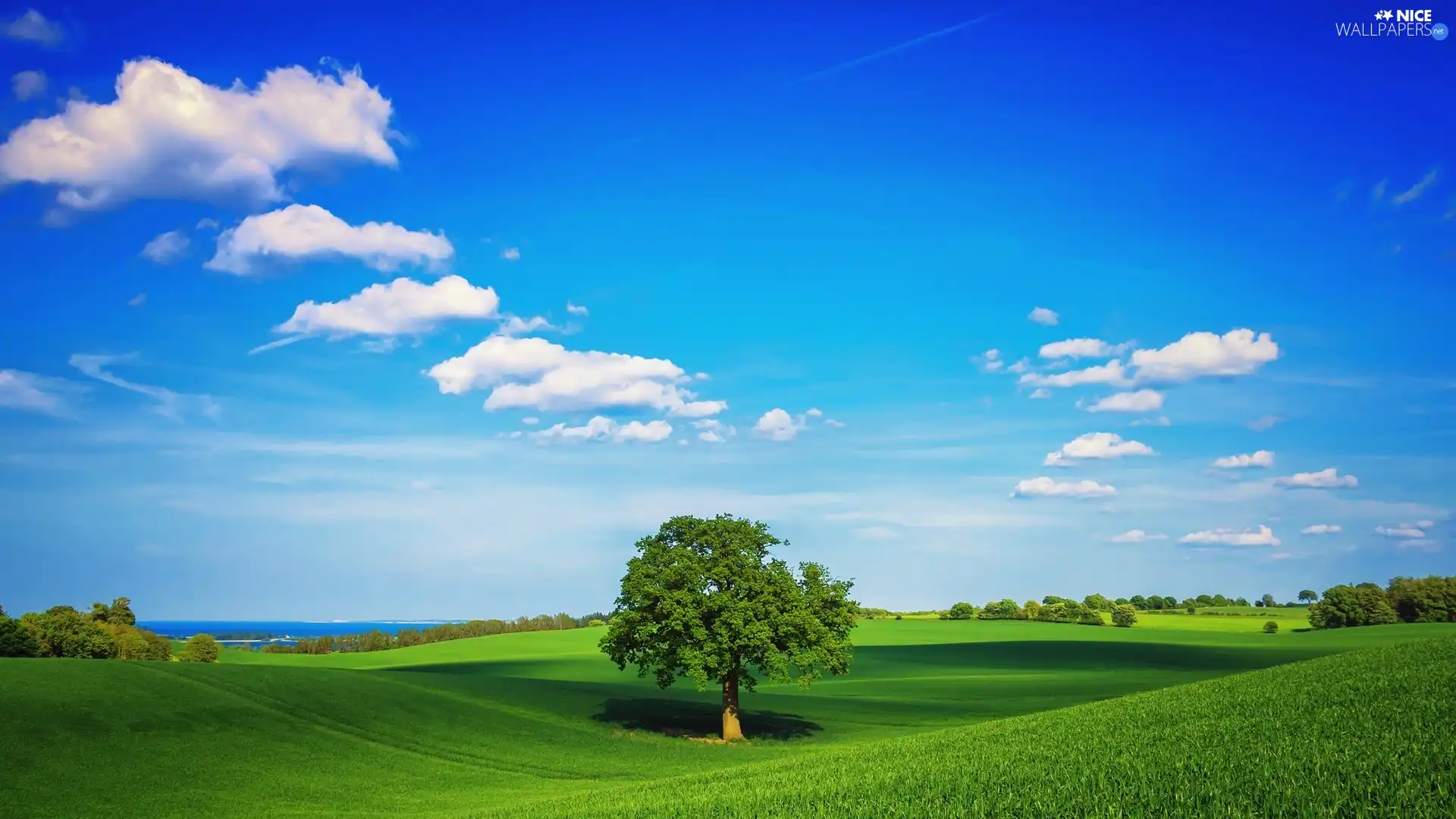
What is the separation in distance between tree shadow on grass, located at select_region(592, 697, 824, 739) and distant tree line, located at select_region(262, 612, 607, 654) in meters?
70.6

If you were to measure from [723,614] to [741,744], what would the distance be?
21.2 feet

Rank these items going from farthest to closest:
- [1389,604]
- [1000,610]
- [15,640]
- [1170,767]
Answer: [1000,610]
[1389,604]
[15,640]
[1170,767]

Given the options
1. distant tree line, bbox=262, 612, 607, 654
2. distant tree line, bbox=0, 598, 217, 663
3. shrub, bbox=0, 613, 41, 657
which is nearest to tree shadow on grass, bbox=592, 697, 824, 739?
distant tree line, bbox=0, 598, 217, 663

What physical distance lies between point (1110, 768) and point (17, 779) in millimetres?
34069

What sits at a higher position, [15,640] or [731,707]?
[15,640]

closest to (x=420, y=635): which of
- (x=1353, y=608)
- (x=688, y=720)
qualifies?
(x=688, y=720)

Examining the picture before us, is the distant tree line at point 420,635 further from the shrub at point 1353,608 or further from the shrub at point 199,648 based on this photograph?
the shrub at point 1353,608

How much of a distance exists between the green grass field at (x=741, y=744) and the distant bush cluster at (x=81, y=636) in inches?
727

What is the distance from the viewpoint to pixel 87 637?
6594cm

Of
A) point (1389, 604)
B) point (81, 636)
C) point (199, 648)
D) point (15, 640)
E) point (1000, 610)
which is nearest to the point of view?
point (15, 640)

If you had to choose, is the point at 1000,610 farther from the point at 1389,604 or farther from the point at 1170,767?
the point at 1170,767

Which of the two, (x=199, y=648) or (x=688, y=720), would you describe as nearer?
(x=688, y=720)

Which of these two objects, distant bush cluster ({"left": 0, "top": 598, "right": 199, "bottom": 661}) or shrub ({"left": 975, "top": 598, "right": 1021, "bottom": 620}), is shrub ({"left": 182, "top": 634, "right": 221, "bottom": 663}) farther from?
shrub ({"left": 975, "top": 598, "right": 1021, "bottom": 620})

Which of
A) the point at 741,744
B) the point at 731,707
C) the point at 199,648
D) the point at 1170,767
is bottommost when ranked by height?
the point at 741,744
